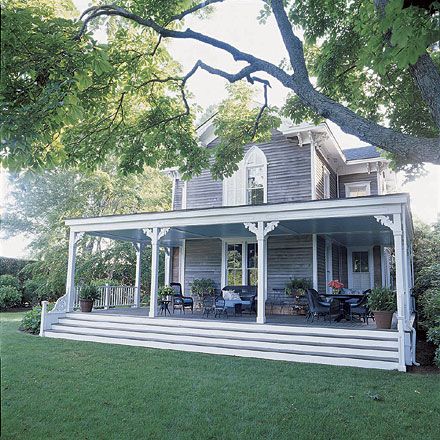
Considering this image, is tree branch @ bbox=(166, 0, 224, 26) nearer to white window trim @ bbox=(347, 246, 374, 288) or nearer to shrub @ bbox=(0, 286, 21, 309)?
white window trim @ bbox=(347, 246, 374, 288)

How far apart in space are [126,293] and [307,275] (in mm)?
7854

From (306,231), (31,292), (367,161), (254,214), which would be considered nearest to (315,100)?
(254,214)

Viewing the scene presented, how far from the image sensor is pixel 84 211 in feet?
73.7

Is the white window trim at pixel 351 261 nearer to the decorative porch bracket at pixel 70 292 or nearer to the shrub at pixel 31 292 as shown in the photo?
the decorative porch bracket at pixel 70 292

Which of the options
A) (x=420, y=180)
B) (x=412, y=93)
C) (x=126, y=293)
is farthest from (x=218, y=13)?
(x=126, y=293)

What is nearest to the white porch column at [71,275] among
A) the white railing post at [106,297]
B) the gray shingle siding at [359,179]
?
the white railing post at [106,297]

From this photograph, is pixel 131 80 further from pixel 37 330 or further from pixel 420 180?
pixel 37 330

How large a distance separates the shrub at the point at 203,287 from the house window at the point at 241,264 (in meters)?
0.62

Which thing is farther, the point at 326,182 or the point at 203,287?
the point at 326,182

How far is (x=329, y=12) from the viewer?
7223 millimetres

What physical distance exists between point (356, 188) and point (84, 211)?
1444 centimetres

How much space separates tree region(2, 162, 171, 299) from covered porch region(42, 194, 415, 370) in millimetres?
5398

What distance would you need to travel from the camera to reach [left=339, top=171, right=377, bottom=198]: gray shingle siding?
16.5 m

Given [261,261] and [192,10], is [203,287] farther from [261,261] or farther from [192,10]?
[192,10]
